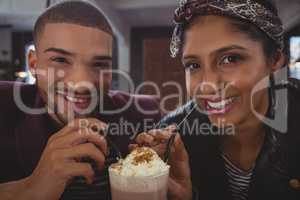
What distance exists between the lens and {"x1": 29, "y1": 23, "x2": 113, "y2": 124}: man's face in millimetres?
879

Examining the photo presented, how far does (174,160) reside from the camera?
0.88m

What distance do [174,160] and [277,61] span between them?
0.44 meters

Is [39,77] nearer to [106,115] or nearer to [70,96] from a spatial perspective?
[70,96]

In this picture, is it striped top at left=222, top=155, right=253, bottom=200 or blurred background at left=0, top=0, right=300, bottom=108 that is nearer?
striped top at left=222, top=155, right=253, bottom=200

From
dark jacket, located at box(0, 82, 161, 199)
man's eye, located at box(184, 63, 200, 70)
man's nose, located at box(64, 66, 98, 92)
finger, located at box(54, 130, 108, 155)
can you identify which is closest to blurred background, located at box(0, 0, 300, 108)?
man's eye, located at box(184, 63, 200, 70)

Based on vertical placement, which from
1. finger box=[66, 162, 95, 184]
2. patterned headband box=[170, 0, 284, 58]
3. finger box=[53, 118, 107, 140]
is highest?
patterned headband box=[170, 0, 284, 58]

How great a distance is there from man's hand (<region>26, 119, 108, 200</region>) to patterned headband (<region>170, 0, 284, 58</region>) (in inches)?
17.6

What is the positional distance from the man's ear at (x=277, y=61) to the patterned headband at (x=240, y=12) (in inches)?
1.6

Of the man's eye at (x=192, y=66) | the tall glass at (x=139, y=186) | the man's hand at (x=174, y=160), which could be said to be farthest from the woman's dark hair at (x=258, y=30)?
the tall glass at (x=139, y=186)

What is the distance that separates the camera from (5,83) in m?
1.11

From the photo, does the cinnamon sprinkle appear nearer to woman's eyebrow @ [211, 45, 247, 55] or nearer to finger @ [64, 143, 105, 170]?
finger @ [64, 143, 105, 170]

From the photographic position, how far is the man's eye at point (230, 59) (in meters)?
0.83

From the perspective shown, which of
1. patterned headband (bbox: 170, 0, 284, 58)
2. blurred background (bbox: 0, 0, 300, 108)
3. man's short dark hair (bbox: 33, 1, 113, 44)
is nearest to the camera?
patterned headband (bbox: 170, 0, 284, 58)

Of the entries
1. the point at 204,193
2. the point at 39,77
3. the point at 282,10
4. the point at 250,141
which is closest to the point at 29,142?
the point at 39,77
